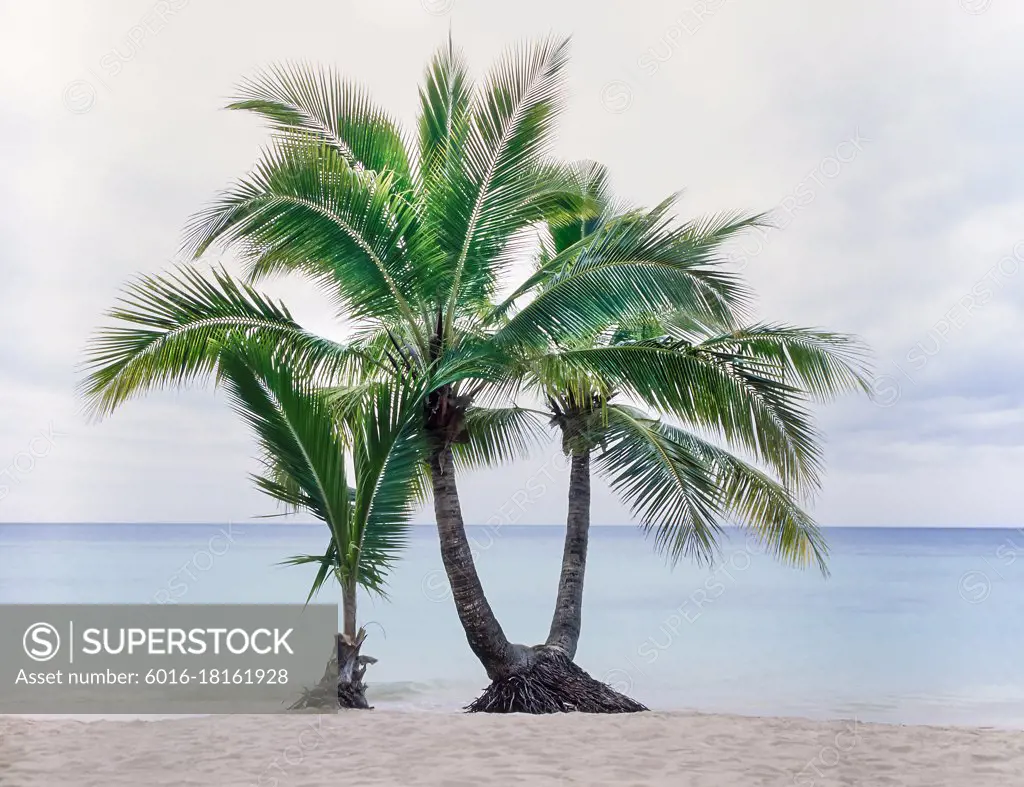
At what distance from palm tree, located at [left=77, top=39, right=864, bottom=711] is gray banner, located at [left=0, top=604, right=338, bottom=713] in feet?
4.82

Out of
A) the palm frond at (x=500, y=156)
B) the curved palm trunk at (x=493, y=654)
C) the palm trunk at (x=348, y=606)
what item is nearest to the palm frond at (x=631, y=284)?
the palm frond at (x=500, y=156)

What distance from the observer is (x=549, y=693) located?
20.5 ft

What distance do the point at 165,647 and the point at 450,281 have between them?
2.77 metres

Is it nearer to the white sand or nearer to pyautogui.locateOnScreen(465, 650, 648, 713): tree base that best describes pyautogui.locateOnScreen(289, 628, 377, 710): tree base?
the white sand

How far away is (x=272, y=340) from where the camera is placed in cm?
571

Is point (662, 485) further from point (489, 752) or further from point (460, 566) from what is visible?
point (489, 752)

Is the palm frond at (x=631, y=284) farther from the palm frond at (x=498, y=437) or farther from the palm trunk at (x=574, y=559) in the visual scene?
the palm trunk at (x=574, y=559)

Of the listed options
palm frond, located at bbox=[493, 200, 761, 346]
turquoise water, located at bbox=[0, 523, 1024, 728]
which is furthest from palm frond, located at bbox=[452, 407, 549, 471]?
turquoise water, located at bbox=[0, 523, 1024, 728]

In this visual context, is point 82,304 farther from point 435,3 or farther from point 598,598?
point 598,598

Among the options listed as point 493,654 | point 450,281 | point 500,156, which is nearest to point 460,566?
point 493,654

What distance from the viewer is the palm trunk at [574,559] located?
23.4ft

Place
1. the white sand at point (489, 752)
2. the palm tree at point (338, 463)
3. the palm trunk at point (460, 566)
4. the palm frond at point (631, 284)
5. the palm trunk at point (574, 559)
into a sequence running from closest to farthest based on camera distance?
the white sand at point (489, 752) < the palm tree at point (338, 463) < the palm frond at point (631, 284) < the palm trunk at point (460, 566) < the palm trunk at point (574, 559)

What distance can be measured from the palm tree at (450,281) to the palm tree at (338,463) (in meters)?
0.24

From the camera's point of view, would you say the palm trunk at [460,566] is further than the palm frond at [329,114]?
Yes
